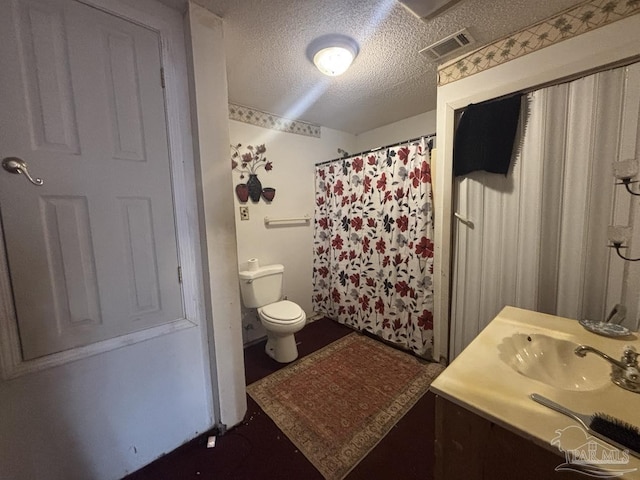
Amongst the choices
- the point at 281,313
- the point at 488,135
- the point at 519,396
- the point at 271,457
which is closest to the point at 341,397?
the point at 271,457

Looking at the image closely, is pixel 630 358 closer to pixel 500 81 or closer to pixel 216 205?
pixel 500 81

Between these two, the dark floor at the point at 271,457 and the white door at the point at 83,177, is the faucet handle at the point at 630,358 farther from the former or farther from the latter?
Answer: the white door at the point at 83,177

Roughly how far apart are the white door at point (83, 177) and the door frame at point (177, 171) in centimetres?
3

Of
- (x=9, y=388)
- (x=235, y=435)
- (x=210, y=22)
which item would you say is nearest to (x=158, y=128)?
(x=210, y=22)

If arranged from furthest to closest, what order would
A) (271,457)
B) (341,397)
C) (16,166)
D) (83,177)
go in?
1. (341,397)
2. (271,457)
3. (83,177)
4. (16,166)

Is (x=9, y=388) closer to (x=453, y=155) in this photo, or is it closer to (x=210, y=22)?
(x=210, y=22)

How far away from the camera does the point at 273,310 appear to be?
2018mm

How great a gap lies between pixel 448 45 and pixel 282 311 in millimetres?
2068

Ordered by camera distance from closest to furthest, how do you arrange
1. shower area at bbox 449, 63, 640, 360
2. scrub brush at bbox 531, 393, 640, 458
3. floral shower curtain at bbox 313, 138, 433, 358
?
scrub brush at bbox 531, 393, 640, 458 → shower area at bbox 449, 63, 640, 360 → floral shower curtain at bbox 313, 138, 433, 358

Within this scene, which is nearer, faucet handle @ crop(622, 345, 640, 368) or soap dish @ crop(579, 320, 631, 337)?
faucet handle @ crop(622, 345, 640, 368)

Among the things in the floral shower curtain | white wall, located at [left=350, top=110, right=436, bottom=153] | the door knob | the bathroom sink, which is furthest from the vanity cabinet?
white wall, located at [left=350, top=110, right=436, bottom=153]

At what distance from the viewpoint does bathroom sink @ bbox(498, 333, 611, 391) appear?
839 millimetres

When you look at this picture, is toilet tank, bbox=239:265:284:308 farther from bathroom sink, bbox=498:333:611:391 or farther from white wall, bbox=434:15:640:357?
bathroom sink, bbox=498:333:611:391

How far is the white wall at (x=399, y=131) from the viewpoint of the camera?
2358 mm
